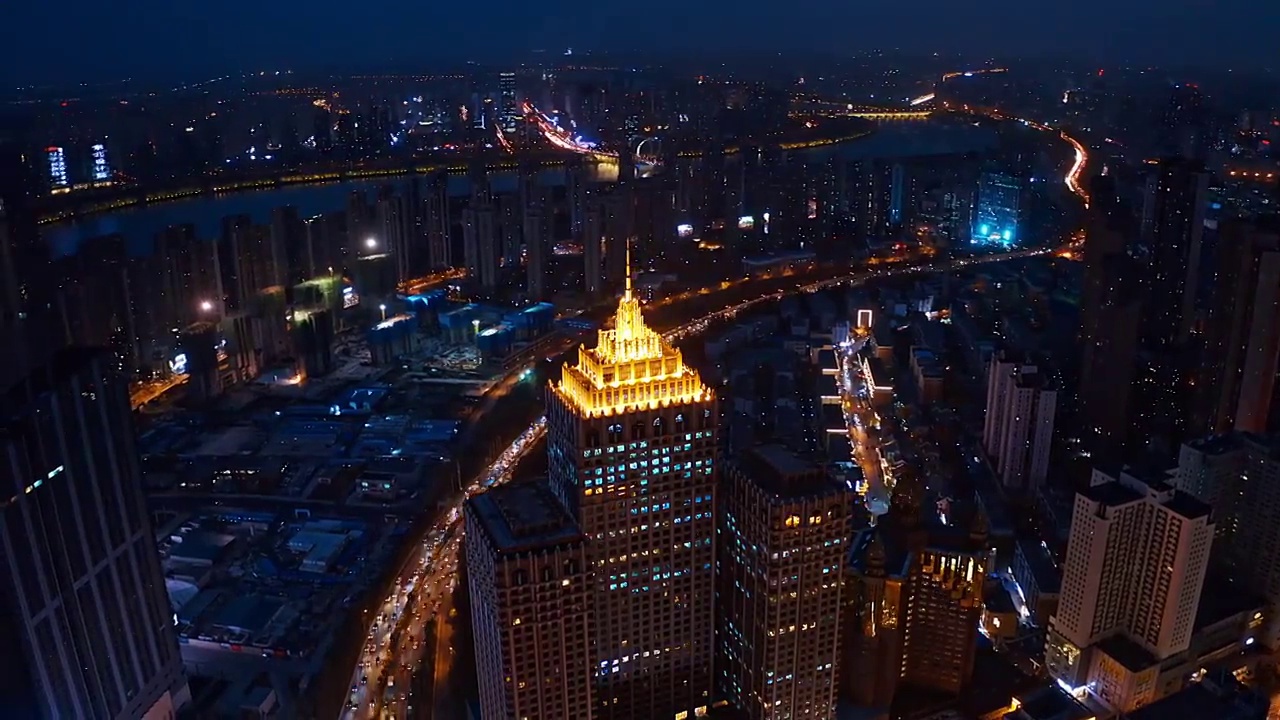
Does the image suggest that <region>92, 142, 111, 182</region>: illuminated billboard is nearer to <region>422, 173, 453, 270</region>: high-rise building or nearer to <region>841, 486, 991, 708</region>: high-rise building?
<region>422, 173, 453, 270</region>: high-rise building

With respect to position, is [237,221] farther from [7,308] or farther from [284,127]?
[7,308]

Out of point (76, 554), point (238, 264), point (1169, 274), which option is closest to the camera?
point (76, 554)

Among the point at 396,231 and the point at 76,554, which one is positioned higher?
the point at 76,554

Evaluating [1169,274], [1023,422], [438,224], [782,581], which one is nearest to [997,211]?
[1169,274]

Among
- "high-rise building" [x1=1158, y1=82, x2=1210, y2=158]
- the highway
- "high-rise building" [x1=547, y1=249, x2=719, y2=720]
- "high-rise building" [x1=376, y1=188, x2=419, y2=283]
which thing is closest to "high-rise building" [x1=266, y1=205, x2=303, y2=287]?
"high-rise building" [x1=376, y1=188, x2=419, y2=283]

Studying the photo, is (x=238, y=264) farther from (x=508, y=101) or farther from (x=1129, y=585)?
(x=1129, y=585)
